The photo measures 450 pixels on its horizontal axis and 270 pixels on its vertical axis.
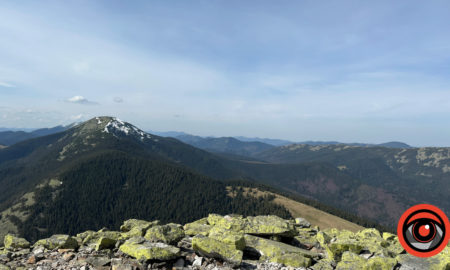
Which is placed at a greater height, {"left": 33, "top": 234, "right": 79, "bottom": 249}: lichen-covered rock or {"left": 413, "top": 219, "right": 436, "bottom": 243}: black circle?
{"left": 413, "top": 219, "right": 436, "bottom": 243}: black circle

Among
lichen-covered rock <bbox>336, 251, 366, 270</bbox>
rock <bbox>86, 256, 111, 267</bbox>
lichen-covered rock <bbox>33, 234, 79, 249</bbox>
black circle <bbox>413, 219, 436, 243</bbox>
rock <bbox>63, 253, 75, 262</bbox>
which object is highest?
black circle <bbox>413, 219, 436, 243</bbox>

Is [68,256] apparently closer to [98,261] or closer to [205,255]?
[98,261]

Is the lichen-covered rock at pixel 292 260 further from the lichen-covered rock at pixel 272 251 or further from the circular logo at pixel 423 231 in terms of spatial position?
the circular logo at pixel 423 231

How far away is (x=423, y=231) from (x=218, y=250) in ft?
43.8

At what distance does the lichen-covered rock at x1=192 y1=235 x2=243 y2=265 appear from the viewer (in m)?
17.3

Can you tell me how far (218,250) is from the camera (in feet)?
58.0

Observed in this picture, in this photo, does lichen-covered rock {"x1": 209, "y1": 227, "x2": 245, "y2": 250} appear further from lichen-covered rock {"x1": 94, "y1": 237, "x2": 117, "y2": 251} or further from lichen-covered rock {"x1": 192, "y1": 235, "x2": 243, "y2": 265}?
lichen-covered rock {"x1": 94, "y1": 237, "x2": 117, "y2": 251}

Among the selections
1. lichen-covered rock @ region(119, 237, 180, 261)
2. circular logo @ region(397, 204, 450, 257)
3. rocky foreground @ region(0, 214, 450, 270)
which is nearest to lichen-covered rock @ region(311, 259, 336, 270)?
rocky foreground @ region(0, 214, 450, 270)

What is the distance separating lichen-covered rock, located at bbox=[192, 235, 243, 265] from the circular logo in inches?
436

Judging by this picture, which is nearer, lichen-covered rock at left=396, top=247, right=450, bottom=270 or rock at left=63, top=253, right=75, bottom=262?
lichen-covered rock at left=396, top=247, right=450, bottom=270

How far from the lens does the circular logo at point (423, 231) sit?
10.7 m

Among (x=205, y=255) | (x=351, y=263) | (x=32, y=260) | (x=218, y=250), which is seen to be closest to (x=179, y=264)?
(x=205, y=255)

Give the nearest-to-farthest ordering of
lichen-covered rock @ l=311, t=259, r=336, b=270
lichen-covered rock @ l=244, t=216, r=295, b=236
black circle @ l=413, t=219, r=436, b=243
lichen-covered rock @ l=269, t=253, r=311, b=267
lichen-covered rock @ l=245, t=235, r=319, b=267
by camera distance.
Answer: black circle @ l=413, t=219, r=436, b=243 < lichen-covered rock @ l=311, t=259, r=336, b=270 < lichen-covered rock @ l=269, t=253, r=311, b=267 < lichen-covered rock @ l=245, t=235, r=319, b=267 < lichen-covered rock @ l=244, t=216, r=295, b=236

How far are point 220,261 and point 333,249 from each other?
1196cm
